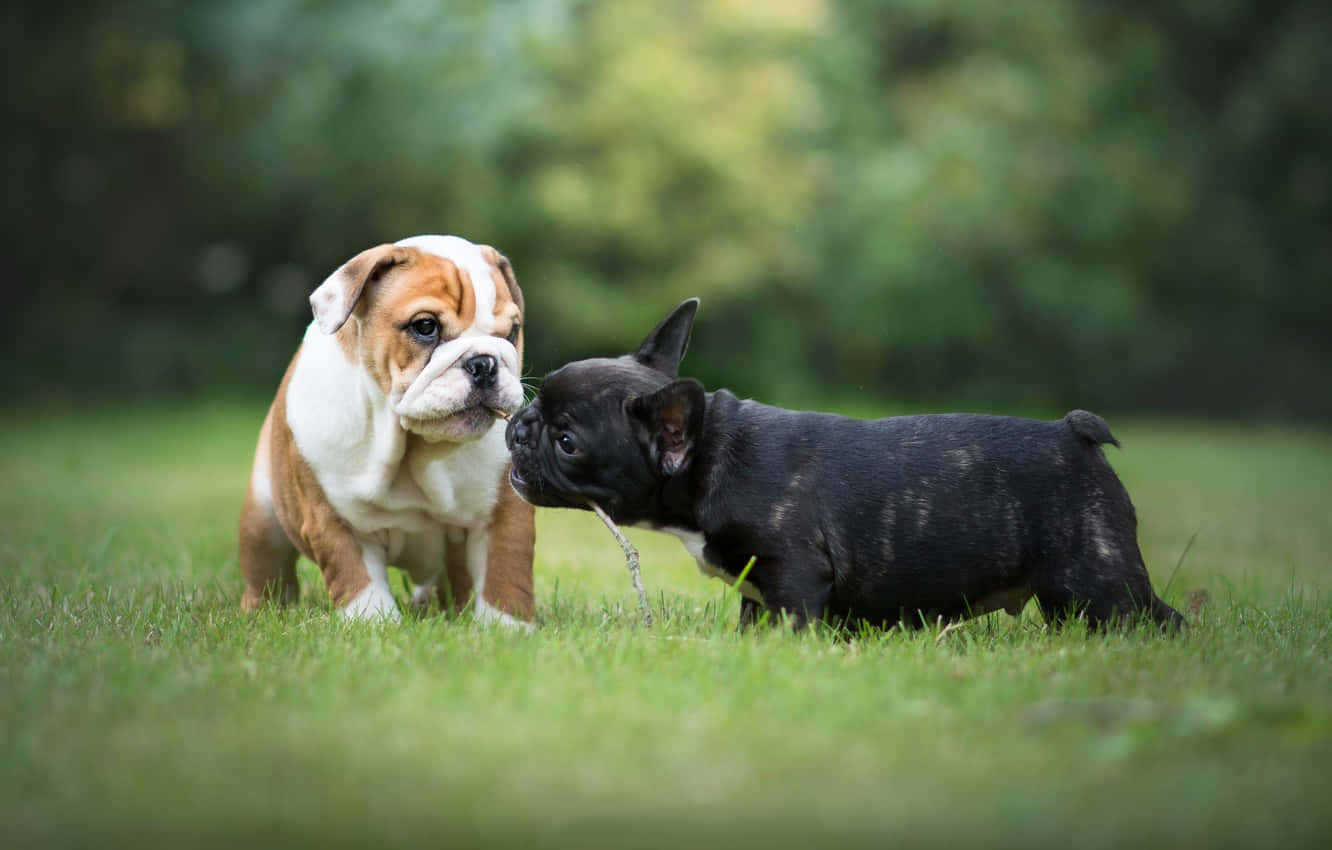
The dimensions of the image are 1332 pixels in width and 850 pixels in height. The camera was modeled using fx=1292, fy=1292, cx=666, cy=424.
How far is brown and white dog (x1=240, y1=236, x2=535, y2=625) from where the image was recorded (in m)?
4.34

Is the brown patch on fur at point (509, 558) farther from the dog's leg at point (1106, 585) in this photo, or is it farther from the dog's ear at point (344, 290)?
the dog's leg at point (1106, 585)

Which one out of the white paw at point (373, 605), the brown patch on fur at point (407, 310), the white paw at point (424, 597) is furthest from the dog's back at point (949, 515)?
the white paw at point (424, 597)

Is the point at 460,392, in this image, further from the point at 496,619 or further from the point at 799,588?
the point at 799,588

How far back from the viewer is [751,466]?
A: 4.19 metres

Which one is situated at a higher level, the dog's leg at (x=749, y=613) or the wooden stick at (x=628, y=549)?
the wooden stick at (x=628, y=549)

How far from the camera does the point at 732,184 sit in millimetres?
20344

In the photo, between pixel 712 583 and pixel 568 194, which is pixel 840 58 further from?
pixel 712 583

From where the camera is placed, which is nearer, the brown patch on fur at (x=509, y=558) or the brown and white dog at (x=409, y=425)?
the brown and white dog at (x=409, y=425)

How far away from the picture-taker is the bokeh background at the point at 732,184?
17.1m

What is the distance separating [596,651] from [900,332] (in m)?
19.3

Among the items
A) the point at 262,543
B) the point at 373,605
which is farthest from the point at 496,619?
the point at 262,543

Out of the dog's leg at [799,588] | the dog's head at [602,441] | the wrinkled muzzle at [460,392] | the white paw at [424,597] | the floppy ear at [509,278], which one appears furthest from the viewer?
the white paw at [424,597]

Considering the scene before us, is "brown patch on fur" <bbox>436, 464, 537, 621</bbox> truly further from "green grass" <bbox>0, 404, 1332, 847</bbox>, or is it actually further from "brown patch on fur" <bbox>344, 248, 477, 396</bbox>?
"brown patch on fur" <bbox>344, 248, 477, 396</bbox>

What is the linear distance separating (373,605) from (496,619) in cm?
49
